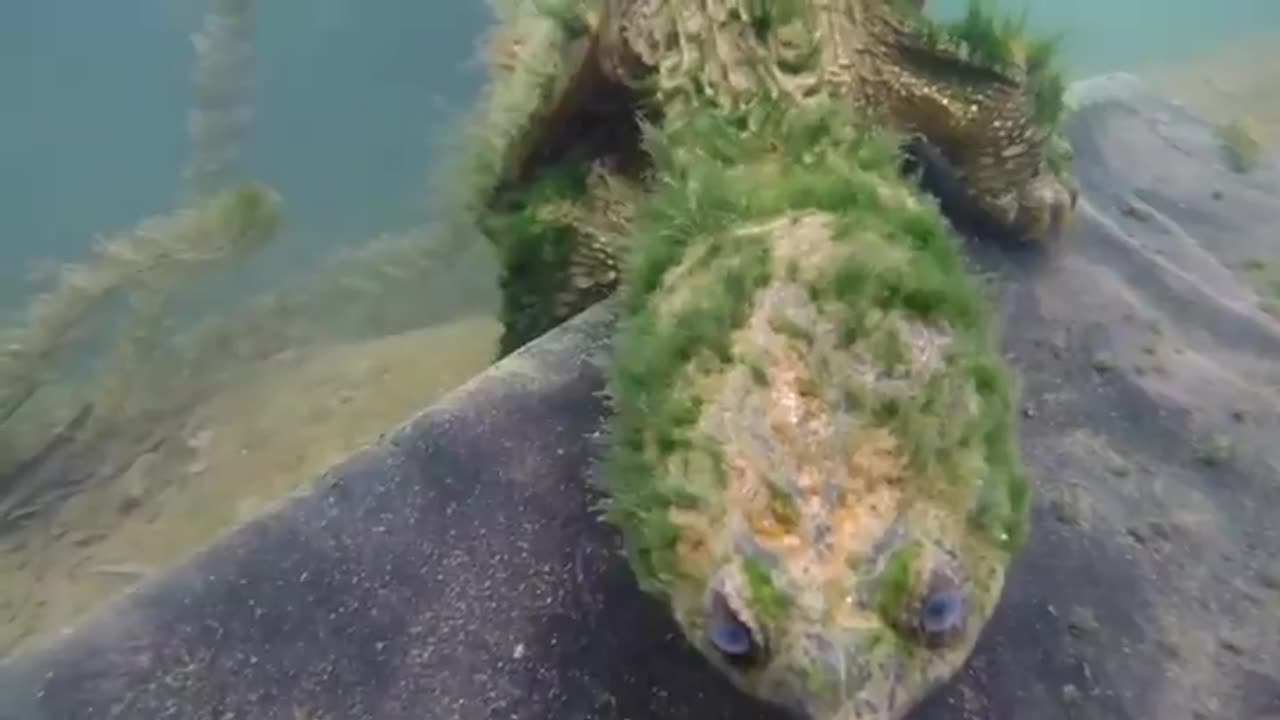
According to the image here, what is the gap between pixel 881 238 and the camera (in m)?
2.48

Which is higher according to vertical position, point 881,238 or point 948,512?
point 881,238

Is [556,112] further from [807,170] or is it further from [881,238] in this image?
[881,238]

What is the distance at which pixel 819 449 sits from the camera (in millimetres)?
2098

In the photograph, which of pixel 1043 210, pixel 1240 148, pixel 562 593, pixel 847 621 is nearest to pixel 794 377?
pixel 847 621

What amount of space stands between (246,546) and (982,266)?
2.59 m

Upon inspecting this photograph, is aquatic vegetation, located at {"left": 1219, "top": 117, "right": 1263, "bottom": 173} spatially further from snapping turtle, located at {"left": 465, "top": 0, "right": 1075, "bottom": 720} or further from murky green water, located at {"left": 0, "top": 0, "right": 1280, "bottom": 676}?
snapping turtle, located at {"left": 465, "top": 0, "right": 1075, "bottom": 720}

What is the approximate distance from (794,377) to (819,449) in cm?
17

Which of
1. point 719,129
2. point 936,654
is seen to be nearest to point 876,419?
point 936,654

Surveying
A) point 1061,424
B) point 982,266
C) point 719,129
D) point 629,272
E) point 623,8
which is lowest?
point 1061,424

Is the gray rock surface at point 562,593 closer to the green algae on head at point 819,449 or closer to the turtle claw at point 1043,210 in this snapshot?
the green algae on head at point 819,449

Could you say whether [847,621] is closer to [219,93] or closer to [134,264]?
[134,264]

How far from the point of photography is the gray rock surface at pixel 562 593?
7.57 feet

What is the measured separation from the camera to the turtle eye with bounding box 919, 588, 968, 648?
6.53 ft

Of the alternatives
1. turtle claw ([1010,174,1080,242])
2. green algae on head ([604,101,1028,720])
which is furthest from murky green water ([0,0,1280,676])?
green algae on head ([604,101,1028,720])
